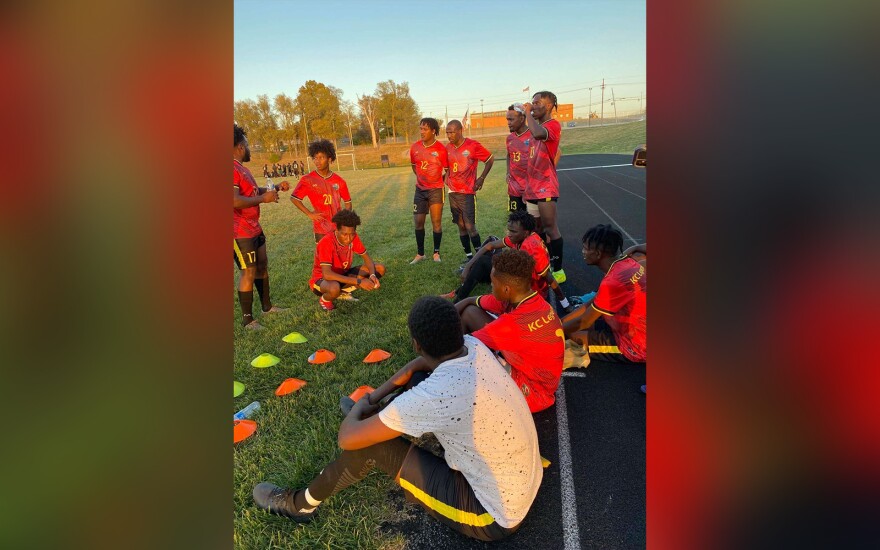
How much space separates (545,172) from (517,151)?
0.67 metres

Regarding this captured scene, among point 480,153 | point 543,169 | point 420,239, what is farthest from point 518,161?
point 420,239

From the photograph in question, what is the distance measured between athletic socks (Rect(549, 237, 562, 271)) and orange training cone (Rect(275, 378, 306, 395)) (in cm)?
382

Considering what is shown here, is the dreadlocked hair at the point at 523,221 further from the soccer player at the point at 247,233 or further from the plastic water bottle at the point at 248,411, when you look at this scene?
the plastic water bottle at the point at 248,411

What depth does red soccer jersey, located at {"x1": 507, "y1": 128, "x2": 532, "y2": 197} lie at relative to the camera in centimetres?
675

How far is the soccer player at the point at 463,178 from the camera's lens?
26.1 feet

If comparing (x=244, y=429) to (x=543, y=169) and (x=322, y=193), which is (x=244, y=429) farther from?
(x=543, y=169)

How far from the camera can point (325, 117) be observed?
39.2m

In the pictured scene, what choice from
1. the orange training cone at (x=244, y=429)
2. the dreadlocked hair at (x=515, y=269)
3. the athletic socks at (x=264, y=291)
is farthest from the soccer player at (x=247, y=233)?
the dreadlocked hair at (x=515, y=269)

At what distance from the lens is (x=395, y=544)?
2.52m
